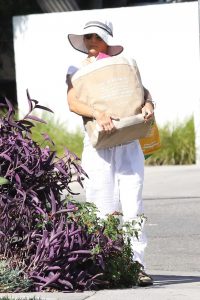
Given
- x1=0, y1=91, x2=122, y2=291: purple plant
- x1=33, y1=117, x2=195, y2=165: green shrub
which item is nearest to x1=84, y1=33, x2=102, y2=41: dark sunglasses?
x1=0, y1=91, x2=122, y2=291: purple plant

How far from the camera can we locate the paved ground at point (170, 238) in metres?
6.33

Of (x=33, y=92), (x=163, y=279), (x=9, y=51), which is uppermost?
(x=9, y=51)

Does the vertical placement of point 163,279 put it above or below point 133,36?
below

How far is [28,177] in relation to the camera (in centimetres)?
662

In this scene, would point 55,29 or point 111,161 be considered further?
point 55,29

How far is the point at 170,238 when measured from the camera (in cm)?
1049

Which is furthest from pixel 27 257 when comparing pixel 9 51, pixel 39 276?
pixel 9 51

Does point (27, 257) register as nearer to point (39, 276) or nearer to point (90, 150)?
point (39, 276)

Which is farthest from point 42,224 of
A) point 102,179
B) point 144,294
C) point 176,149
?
point 176,149

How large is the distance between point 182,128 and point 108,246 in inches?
477

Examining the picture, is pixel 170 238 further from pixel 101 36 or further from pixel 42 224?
pixel 42 224

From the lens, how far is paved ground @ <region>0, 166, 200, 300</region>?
6.33 metres

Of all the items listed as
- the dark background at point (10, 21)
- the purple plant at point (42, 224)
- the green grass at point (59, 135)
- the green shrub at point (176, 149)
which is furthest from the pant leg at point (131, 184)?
the dark background at point (10, 21)

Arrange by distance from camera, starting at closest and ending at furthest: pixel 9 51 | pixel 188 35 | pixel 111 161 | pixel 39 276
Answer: pixel 39 276 < pixel 111 161 < pixel 188 35 < pixel 9 51
